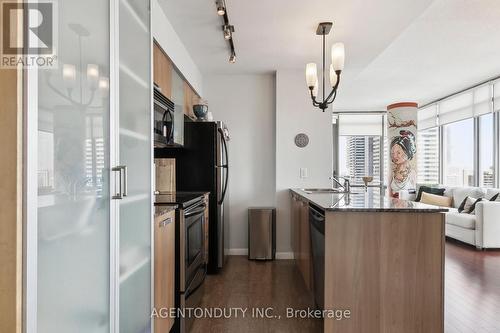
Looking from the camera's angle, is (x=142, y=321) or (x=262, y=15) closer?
(x=142, y=321)

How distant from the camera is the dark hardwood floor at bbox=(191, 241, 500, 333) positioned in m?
2.35

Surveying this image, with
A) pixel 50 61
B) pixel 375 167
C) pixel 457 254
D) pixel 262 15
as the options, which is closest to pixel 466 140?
pixel 375 167

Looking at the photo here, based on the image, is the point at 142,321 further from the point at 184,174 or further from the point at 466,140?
the point at 466,140

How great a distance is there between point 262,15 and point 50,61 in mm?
2147

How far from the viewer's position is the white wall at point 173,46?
8.11 feet

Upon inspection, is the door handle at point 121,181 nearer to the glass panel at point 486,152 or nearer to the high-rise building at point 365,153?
the glass panel at point 486,152

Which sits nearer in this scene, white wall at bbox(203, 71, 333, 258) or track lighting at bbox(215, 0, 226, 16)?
track lighting at bbox(215, 0, 226, 16)

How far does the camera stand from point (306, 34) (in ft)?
10.2

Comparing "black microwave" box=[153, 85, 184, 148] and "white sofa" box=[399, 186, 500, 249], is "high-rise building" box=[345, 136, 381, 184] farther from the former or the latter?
"black microwave" box=[153, 85, 184, 148]

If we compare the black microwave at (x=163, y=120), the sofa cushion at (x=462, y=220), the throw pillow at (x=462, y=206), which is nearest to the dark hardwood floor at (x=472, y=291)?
the sofa cushion at (x=462, y=220)

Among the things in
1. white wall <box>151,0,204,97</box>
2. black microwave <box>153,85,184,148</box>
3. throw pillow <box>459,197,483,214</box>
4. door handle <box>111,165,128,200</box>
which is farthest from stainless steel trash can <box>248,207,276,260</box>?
throw pillow <box>459,197,483,214</box>

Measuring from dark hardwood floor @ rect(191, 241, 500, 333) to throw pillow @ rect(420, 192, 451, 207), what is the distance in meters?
1.69

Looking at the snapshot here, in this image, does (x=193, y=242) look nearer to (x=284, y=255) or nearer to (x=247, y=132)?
(x=284, y=255)

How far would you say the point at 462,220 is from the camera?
4844 mm
